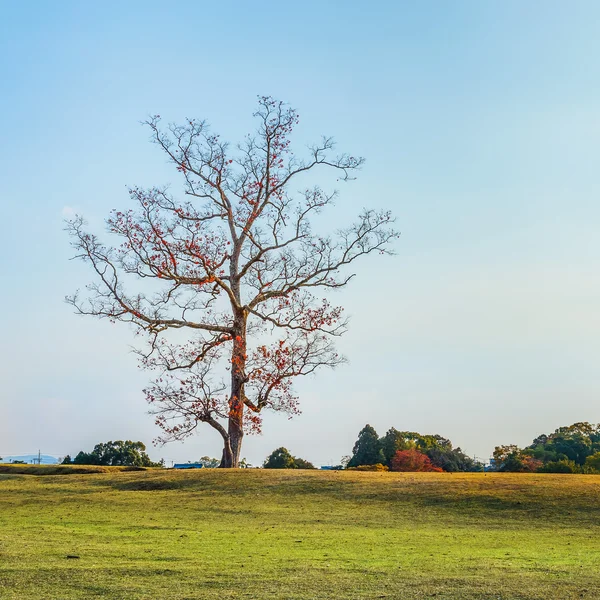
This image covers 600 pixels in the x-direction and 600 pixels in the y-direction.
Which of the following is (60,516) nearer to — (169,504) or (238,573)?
(169,504)

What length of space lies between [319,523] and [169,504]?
4.55 meters

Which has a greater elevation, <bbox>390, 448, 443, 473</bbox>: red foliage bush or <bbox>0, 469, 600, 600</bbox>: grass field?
<bbox>390, 448, 443, 473</bbox>: red foliage bush

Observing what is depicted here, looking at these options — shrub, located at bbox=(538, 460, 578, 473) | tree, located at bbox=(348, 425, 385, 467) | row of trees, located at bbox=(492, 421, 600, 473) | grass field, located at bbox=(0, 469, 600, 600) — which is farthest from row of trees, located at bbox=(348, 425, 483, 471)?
grass field, located at bbox=(0, 469, 600, 600)

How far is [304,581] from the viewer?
9.38 m

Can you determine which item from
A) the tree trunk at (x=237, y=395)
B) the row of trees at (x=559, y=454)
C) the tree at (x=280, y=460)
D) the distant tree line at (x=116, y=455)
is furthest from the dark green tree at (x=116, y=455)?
the row of trees at (x=559, y=454)

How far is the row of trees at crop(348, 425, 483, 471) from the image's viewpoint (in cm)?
4347

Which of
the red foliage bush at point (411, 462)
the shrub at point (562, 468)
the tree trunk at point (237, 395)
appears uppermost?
the tree trunk at point (237, 395)

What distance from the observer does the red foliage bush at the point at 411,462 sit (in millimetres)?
42969

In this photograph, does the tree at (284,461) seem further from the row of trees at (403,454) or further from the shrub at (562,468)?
the shrub at (562,468)

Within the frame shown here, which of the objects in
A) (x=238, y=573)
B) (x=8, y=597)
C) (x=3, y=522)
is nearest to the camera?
(x=8, y=597)

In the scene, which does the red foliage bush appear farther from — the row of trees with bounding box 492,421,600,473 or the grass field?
the grass field

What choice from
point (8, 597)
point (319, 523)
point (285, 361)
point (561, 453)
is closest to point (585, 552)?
point (319, 523)

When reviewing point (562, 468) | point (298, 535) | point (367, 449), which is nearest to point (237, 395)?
point (298, 535)

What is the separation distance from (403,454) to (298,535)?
101ft
